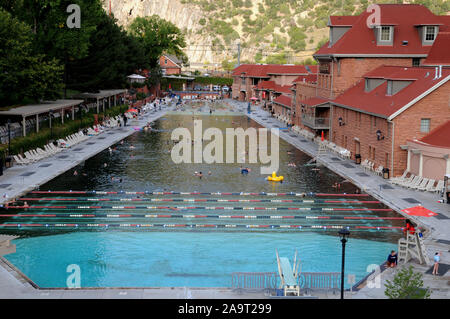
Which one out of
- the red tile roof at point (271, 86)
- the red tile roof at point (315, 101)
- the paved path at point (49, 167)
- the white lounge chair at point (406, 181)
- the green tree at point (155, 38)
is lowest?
the paved path at point (49, 167)

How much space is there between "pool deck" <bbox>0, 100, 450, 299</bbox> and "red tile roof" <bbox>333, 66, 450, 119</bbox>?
479 cm

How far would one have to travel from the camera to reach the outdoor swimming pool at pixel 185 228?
2358 cm

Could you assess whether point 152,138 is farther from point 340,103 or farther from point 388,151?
point 388,151

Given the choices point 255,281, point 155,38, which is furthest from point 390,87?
point 155,38

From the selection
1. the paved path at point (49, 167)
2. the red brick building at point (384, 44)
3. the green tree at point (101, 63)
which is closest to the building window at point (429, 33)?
the red brick building at point (384, 44)

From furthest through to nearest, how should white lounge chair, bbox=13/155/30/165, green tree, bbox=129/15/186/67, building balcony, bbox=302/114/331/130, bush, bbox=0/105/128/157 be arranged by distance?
green tree, bbox=129/15/186/67 → building balcony, bbox=302/114/331/130 → bush, bbox=0/105/128/157 → white lounge chair, bbox=13/155/30/165

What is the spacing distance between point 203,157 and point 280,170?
862cm

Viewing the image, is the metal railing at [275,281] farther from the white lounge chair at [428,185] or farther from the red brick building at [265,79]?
the red brick building at [265,79]

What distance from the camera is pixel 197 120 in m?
86.7

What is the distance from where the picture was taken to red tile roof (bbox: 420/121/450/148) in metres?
37.4

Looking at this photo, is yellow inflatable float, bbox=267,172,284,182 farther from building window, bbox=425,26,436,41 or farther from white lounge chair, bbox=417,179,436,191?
building window, bbox=425,26,436,41

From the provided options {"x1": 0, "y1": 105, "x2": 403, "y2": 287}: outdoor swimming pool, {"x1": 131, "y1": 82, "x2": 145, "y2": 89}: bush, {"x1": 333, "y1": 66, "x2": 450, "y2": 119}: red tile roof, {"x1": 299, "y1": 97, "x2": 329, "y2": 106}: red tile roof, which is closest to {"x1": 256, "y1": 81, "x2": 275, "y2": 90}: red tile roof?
{"x1": 131, "y1": 82, "x2": 145, "y2": 89}: bush

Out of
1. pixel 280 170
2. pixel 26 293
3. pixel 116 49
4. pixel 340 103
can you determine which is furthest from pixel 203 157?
pixel 116 49

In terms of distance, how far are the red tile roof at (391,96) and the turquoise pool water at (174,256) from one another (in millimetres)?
16813
